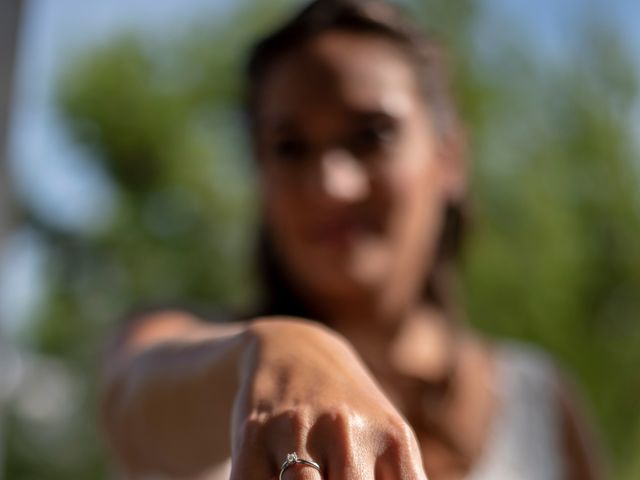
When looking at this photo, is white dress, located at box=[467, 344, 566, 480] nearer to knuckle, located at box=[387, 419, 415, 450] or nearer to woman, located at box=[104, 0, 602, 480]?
woman, located at box=[104, 0, 602, 480]

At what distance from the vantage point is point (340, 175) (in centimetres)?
114

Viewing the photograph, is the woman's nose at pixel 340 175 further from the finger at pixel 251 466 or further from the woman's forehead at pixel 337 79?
the finger at pixel 251 466

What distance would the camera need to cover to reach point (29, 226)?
705 centimetres

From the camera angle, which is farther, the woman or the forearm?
the forearm

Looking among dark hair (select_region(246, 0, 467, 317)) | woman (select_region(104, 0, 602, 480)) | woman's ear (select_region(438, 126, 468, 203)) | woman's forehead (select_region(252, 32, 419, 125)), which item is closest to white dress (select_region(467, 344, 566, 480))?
woman (select_region(104, 0, 602, 480))

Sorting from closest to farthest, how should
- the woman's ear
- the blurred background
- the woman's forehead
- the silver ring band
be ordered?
the silver ring band < the woman's forehead < the woman's ear < the blurred background

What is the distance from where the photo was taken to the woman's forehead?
1.12 meters

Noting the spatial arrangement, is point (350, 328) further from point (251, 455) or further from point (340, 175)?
point (251, 455)

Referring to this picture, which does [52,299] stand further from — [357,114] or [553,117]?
[357,114]

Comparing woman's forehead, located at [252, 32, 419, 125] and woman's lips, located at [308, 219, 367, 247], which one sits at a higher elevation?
woman's forehead, located at [252, 32, 419, 125]

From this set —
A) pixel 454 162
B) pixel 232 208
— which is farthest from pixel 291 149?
pixel 232 208

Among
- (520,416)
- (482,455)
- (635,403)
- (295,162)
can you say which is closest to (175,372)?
(295,162)

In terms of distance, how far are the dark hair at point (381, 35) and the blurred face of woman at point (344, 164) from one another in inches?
0.9

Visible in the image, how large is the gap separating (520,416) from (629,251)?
408 cm
